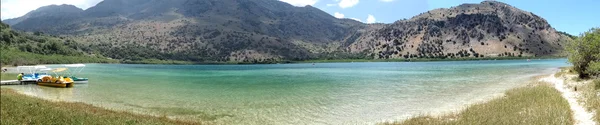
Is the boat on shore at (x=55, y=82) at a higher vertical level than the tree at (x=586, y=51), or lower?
lower

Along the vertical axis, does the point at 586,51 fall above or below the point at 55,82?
above

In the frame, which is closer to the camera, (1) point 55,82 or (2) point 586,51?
(2) point 586,51

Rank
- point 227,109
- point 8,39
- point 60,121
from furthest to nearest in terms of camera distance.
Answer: point 8,39
point 227,109
point 60,121

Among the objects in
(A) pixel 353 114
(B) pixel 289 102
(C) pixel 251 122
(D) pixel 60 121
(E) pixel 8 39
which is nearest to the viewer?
(D) pixel 60 121

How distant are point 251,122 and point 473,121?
1420 centimetres

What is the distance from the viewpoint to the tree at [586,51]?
45750 mm

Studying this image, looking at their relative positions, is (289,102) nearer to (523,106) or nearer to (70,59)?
(523,106)

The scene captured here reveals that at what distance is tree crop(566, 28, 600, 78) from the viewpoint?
150ft

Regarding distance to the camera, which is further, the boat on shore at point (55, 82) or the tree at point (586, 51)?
the boat on shore at point (55, 82)

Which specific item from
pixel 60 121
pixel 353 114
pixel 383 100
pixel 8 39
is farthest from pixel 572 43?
pixel 8 39

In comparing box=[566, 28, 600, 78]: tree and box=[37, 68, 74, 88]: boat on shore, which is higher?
box=[566, 28, 600, 78]: tree

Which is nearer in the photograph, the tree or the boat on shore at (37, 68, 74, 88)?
the tree

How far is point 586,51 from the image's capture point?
4828cm

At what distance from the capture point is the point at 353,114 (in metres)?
30.4
